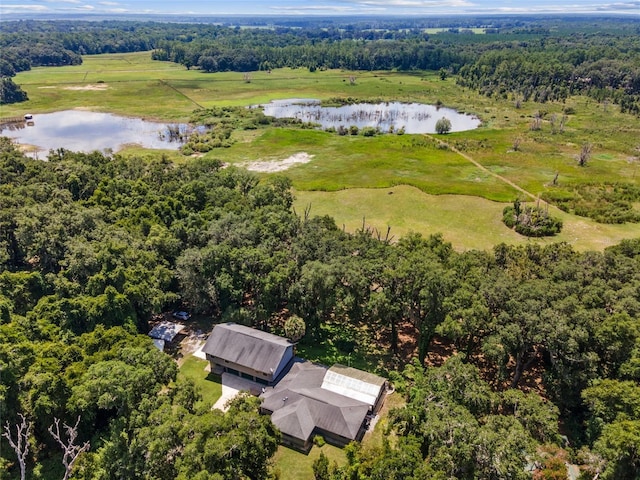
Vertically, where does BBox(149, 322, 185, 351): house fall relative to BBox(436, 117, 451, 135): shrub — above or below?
below

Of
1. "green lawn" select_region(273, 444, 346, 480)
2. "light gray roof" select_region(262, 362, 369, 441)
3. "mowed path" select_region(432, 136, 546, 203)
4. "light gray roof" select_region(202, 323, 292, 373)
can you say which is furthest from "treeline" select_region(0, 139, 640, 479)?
"mowed path" select_region(432, 136, 546, 203)

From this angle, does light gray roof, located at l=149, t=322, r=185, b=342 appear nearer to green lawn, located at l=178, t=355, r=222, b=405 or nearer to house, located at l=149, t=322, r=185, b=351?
house, located at l=149, t=322, r=185, b=351

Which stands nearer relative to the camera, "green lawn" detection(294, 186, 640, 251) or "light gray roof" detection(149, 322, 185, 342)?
"light gray roof" detection(149, 322, 185, 342)

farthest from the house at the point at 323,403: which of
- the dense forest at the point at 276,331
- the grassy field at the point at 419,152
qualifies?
the grassy field at the point at 419,152

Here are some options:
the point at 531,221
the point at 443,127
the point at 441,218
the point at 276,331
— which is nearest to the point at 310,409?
the point at 276,331

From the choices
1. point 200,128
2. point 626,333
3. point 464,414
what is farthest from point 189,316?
point 200,128

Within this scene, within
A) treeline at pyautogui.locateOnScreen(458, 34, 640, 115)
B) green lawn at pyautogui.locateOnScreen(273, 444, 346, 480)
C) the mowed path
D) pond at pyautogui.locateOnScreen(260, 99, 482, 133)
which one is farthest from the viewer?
treeline at pyautogui.locateOnScreen(458, 34, 640, 115)

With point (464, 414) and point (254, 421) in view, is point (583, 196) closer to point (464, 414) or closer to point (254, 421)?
point (464, 414)

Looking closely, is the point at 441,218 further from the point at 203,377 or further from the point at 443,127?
the point at 443,127
